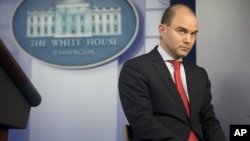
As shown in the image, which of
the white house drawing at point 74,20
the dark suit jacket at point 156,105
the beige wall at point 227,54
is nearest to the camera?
the dark suit jacket at point 156,105

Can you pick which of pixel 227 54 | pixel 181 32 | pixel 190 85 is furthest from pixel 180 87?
pixel 227 54

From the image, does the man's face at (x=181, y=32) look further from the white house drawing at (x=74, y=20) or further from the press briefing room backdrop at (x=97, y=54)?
the white house drawing at (x=74, y=20)

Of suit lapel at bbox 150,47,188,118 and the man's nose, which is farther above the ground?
the man's nose

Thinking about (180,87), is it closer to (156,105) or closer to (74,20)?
(156,105)

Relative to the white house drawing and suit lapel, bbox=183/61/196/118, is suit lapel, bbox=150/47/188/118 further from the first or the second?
the white house drawing

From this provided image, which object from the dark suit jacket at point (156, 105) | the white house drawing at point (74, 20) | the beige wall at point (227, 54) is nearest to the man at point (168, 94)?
the dark suit jacket at point (156, 105)

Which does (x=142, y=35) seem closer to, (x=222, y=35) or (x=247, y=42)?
(x=222, y=35)

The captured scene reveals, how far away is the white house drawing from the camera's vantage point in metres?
2.78

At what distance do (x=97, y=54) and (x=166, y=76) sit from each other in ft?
3.38

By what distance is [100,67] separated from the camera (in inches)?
108

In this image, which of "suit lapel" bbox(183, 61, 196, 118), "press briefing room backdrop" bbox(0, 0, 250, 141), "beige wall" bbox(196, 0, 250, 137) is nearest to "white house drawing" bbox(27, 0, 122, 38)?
"press briefing room backdrop" bbox(0, 0, 250, 141)

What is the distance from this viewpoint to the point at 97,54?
2768 mm

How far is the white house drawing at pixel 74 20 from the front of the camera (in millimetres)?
2779

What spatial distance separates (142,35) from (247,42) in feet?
2.62
